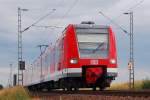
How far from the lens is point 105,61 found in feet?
83.6

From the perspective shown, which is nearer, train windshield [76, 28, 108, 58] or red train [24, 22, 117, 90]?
red train [24, 22, 117, 90]

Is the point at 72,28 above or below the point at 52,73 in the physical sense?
above

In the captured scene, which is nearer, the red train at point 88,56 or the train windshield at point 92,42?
the red train at point 88,56

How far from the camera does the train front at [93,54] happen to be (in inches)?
998

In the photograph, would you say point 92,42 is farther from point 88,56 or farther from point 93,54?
point 88,56

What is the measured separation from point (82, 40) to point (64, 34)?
144 cm

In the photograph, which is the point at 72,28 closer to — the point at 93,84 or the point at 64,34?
the point at 64,34

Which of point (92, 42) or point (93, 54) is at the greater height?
point (92, 42)

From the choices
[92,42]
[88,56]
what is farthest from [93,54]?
[92,42]

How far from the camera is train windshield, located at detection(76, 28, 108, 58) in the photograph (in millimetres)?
25562

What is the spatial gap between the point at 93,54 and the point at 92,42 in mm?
648

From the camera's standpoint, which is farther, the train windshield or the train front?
the train windshield

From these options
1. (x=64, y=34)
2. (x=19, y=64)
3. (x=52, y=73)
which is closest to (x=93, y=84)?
(x=64, y=34)

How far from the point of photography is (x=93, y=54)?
1006 inches
